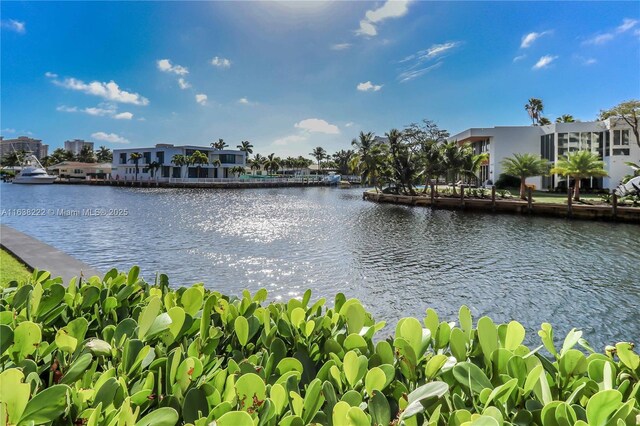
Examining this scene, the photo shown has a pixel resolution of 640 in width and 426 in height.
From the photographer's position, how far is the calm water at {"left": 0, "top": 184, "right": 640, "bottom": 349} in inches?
346

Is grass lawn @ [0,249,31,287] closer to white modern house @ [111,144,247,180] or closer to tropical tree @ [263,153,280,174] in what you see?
white modern house @ [111,144,247,180]

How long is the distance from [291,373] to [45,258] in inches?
367

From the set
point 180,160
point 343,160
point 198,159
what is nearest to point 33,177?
point 180,160

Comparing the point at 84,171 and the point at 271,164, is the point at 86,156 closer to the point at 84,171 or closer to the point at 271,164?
the point at 84,171

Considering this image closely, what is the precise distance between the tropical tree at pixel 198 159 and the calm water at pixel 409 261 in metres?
51.0

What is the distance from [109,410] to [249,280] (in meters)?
9.60

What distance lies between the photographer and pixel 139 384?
5.17 feet

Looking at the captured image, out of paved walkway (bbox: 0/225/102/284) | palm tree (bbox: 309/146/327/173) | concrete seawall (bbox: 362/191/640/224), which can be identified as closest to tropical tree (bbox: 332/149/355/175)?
palm tree (bbox: 309/146/327/173)

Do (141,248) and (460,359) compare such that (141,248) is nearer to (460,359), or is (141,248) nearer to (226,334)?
(226,334)

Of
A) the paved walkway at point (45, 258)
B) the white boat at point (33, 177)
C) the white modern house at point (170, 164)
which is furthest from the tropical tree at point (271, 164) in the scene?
the paved walkway at point (45, 258)

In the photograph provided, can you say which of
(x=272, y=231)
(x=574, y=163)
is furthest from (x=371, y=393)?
(x=574, y=163)

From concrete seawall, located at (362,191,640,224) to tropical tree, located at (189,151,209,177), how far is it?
5000 cm

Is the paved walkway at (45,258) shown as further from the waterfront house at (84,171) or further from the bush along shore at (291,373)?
the waterfront house at (84,171)

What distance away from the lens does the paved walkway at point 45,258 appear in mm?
7439
